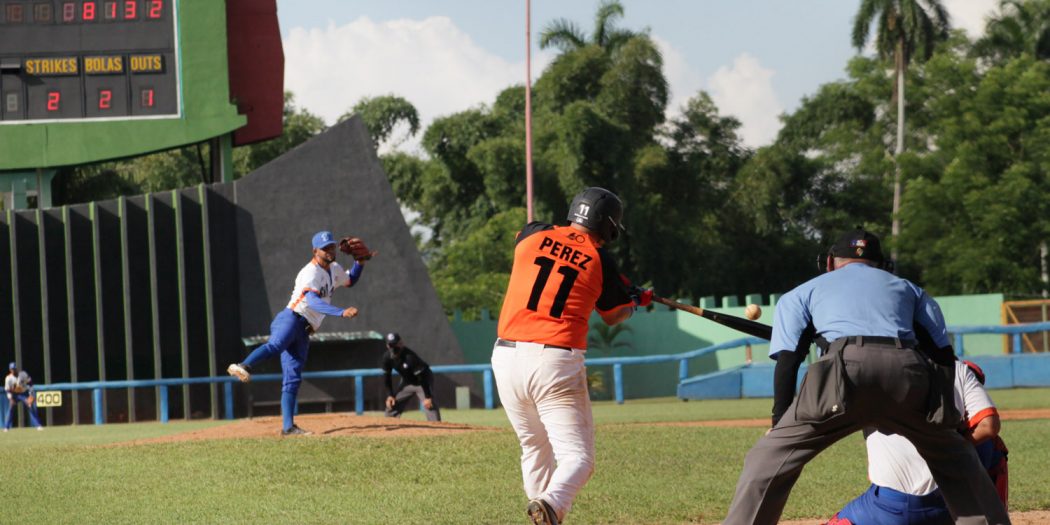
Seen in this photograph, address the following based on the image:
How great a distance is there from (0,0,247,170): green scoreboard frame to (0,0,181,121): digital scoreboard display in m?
0.02

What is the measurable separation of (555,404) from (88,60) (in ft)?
83.8

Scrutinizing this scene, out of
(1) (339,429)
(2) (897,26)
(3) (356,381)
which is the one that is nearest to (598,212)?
(1) (339,429)

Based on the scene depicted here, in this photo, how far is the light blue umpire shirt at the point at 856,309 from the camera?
6359mm

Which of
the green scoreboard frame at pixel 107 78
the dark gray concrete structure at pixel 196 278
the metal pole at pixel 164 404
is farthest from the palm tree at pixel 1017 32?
the metal pole at pixel 164 404

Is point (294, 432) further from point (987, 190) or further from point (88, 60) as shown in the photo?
point (987, 190)

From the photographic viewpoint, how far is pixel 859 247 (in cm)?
673

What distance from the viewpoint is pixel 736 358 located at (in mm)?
41000

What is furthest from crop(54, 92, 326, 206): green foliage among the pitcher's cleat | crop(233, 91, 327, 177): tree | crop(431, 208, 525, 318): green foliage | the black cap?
the black cap

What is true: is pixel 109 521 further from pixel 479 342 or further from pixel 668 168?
pixel 668 168

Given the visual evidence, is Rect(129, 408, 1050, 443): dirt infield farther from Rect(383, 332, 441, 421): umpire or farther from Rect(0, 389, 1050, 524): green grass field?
Rect(383, 332, 441, 421): umpire

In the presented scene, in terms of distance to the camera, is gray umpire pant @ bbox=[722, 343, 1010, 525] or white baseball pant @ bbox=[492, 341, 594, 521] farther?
white baseball pant @ bbox=[492, 341, 594, 521]

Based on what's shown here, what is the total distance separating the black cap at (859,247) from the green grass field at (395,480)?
3704 mm

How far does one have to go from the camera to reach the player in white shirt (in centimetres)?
660

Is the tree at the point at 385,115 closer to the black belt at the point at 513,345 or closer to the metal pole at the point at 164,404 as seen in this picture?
the metal pole at the point at 164,404
